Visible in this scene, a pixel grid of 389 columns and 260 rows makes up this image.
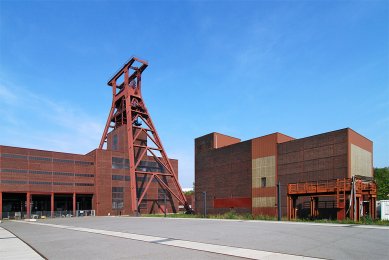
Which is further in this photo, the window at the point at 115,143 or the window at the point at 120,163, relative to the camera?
the window at the point at 115,143

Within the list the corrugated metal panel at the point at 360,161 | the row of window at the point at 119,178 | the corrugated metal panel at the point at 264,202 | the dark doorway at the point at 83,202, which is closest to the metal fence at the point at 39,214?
the row of window at the point at 119,178

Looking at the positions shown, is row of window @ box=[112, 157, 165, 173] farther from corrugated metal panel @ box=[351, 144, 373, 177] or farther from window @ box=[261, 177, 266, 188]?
corrugated metal panel @ box=[351, 144, 373, 177]

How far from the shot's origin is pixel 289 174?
42781 millimetres

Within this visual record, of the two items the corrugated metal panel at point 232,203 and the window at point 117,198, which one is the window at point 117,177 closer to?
the window at point 117,198

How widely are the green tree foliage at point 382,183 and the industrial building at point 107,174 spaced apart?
41.2 m

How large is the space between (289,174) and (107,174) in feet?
140

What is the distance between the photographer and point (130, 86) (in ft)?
264

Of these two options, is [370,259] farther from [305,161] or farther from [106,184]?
[106,184]

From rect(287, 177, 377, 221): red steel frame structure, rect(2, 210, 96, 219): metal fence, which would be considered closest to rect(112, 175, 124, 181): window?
rect(2, 210, 96, 219): metal fence

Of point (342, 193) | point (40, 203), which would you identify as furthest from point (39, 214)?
point (342, 193)

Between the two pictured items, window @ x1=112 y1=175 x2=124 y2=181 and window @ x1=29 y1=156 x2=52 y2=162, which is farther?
window @ x1=112 y1=175 x2=124 y2=181

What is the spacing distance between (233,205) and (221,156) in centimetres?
765

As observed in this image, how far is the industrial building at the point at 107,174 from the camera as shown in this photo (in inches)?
2594

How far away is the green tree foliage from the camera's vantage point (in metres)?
76.9
